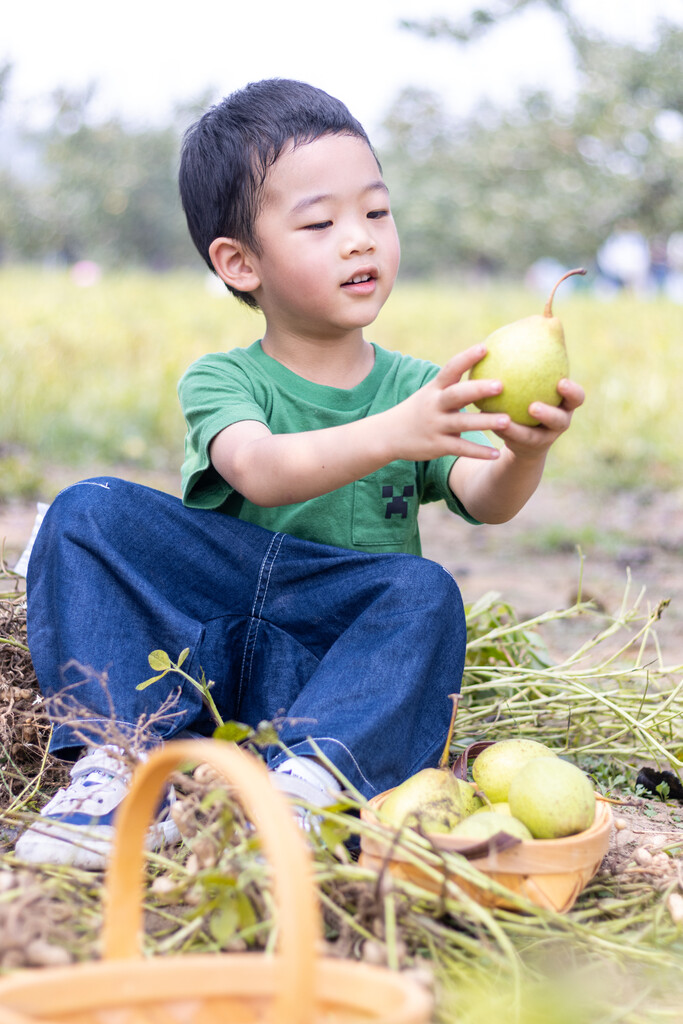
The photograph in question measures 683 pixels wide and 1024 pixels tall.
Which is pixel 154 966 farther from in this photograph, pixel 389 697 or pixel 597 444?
pixel 597 444

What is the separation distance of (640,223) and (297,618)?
54.5ft

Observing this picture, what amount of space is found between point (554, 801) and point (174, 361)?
6.34 metres

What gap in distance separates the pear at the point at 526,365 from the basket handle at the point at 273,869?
76 cm

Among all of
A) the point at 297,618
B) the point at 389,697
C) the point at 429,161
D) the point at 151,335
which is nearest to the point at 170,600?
the point at 297,618

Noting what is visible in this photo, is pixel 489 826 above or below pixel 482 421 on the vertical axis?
below

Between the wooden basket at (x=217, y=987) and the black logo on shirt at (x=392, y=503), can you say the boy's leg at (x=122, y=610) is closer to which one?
the black logo on shirt at (x=392, y=503)

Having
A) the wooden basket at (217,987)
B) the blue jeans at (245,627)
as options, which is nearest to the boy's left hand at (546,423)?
the blue jeans at (245,627)

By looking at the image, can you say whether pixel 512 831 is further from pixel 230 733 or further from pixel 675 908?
pixel 230 733

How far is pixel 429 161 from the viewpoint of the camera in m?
29.2

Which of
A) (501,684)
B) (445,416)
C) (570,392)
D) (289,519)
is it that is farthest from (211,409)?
(501,684)

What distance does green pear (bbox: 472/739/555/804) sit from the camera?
1586mm

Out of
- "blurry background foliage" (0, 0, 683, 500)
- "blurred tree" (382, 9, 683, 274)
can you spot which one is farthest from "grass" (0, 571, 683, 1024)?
"blurred tree" (382, 9, 683, 274)

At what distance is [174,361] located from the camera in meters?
7.33

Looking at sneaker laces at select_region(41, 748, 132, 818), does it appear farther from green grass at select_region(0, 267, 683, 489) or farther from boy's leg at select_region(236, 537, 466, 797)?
green grass at select_region(0, 267, 683, 489)
